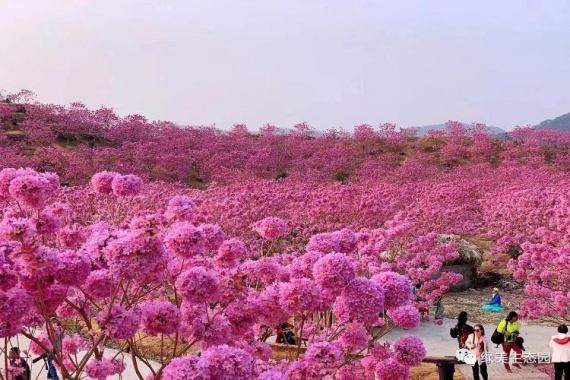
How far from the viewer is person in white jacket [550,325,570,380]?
874 centimetres

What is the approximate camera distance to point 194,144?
40.3 meters

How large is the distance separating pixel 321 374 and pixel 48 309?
1.80 metres

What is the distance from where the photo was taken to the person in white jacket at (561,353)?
874 cm

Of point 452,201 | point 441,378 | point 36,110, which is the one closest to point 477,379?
point 441,378


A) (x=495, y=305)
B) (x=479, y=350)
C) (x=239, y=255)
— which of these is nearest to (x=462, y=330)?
(x=479, y=350)

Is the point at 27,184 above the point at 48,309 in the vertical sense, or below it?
above

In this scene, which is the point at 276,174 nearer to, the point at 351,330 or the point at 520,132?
the point at 520,132

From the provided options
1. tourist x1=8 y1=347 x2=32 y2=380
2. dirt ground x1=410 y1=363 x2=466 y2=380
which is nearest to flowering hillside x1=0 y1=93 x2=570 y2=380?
tourist x1=8 y1=347 x2=32 y2=380

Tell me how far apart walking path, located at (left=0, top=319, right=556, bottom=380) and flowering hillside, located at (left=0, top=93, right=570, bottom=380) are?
81 centimetres

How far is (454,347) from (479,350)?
2.86 m

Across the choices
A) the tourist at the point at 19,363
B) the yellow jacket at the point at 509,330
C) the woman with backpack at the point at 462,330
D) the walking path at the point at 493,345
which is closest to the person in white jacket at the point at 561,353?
the walking path at the point at 493,345

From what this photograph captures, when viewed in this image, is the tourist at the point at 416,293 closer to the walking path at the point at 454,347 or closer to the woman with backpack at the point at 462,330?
the walking path at the point at 454,347

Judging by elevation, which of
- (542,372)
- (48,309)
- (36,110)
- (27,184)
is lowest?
(542,372)

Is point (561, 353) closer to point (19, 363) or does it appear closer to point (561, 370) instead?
point (561, 370)
